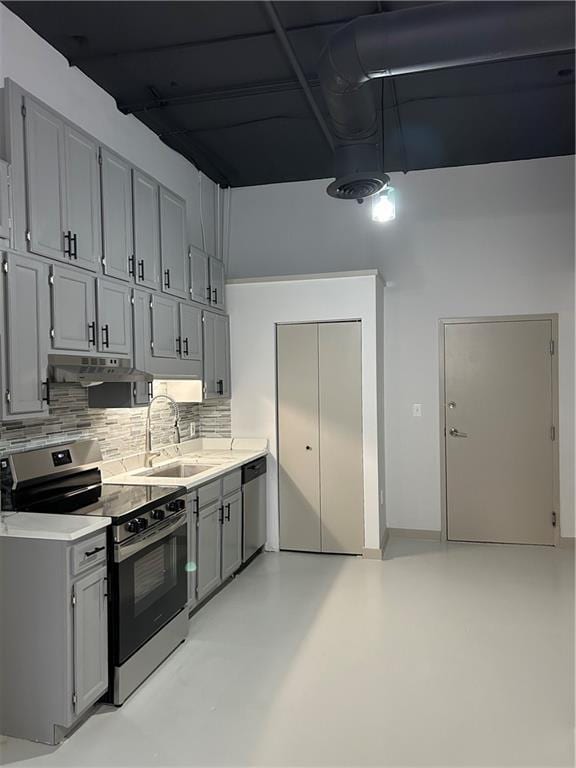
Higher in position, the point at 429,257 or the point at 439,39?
the point at 439,39

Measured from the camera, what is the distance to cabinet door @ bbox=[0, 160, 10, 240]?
2482mm

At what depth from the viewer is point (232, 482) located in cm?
423

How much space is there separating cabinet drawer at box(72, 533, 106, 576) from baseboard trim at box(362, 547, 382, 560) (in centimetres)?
270

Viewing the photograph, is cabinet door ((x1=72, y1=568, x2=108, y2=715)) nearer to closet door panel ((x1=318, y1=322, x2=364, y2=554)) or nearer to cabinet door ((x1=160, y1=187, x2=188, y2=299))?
cabinet door ((x1=160, y1=187, x2=188, y2=299))

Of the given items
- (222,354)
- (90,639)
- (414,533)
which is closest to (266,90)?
(222,354)

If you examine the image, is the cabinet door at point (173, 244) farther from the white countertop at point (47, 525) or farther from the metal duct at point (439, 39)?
the white countertop at point (47, 525)

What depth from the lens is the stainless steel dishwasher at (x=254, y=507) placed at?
4492 mm

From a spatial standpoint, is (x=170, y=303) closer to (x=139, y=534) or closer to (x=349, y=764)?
(x=139, y=534)

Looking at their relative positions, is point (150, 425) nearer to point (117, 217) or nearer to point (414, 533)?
point (117, 217)

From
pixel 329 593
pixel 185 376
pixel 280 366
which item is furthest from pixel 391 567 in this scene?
pixel 185 376

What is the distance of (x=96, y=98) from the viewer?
3734mm

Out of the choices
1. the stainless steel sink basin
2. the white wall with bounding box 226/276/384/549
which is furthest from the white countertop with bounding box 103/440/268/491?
the white wall with bounding box 226/276/384/549

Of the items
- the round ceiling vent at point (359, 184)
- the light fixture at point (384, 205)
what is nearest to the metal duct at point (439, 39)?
the round ceiling vent at point (359, 184)

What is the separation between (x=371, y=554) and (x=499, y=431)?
161 centimetres
